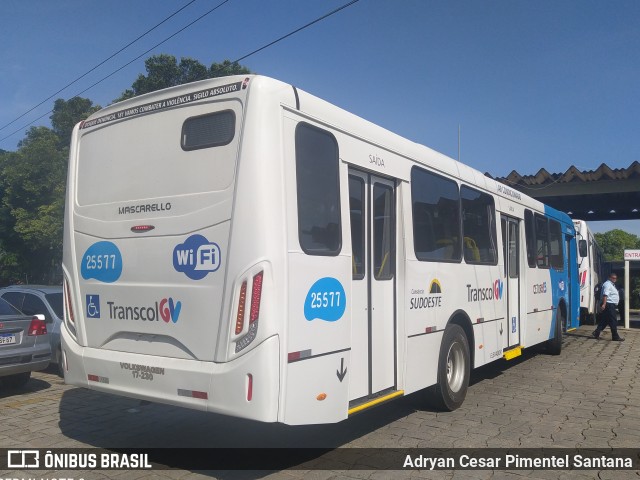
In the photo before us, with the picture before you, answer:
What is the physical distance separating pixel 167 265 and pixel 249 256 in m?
0.93

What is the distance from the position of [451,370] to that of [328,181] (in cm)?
357

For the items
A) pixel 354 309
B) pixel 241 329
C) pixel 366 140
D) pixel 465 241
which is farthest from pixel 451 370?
pixel 241 329

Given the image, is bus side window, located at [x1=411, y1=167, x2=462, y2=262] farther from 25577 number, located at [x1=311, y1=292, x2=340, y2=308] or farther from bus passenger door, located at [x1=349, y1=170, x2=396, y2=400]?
25577 number, located at [x1=311, y1=292, x2=340, y2=308]

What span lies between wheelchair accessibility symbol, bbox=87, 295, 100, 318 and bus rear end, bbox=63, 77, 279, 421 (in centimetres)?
2

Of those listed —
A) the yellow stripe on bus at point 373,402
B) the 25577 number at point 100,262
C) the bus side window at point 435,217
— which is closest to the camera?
the yellow stripe on bus at point 373,402

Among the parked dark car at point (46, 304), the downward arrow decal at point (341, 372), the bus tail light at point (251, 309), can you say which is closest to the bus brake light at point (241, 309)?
the bus tail light at point (251, 309)

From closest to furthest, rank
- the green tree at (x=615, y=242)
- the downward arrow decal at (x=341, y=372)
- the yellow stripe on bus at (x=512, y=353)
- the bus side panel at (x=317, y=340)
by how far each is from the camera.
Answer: the bus side panel at (x=317, y=340)
the downward arrow decal at (x=341, y=372)
the yellow stripe on bus at (x=512, y=353)
the green tree at (x=615, y=242)

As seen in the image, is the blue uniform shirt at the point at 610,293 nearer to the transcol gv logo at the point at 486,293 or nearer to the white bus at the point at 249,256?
the transcol gv logo at the point at 486,293

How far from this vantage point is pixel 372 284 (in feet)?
18.5

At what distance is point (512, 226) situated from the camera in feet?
32.6

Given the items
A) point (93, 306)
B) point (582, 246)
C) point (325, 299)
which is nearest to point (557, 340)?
point (582, 246)

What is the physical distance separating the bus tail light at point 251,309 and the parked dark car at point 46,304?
6.49 meters

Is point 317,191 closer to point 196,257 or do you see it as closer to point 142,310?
point 196,257

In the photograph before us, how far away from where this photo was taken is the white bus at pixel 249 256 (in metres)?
4.34
